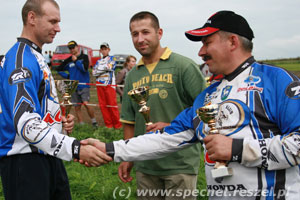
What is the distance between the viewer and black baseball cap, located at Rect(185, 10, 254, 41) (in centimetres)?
228

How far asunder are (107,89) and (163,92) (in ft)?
21.2

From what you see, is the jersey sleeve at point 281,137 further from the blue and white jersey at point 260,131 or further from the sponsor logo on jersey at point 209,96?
the sponsor logo on jersey at point 209,96

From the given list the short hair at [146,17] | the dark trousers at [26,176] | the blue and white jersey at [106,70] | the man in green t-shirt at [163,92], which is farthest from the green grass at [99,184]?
the blue and white jersey at [106,70]

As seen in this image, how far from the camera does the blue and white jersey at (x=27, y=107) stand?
246 cm

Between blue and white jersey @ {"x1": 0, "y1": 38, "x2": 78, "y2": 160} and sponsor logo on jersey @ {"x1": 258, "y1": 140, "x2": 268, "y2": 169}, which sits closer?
sponsor logo on jersey @ {"x1": 258, "y1": 140, "x2": 268, "y2": 169}

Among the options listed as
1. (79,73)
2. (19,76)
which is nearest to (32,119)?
(19,76)

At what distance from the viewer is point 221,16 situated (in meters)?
2.34

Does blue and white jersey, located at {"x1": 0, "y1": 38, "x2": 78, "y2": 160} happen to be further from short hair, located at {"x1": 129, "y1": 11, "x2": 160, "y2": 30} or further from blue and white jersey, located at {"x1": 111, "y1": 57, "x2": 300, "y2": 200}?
blue and white jersey, located at {"x1": 111, "y1": 57, "x2": 300, "y2": 200}

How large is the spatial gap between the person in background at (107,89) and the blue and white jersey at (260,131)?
7301 mm

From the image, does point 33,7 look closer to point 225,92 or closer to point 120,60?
point 225,92

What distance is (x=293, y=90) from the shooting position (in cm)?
194

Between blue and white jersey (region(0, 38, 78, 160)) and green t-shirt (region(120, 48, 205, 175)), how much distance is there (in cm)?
100

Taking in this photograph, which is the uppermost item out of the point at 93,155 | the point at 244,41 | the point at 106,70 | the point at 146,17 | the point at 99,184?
the point at 146,17

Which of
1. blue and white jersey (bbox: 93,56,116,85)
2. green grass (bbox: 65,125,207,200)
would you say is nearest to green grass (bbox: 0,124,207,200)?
green grass (bbox: 65,125,207,200)
